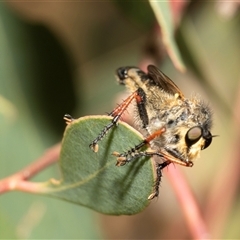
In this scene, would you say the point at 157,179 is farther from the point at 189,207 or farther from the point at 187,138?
the point at 189,207

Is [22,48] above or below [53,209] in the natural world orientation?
above

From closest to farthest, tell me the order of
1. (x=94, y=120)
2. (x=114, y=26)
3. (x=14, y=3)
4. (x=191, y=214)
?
(x=94, y=120) → (x=191, y=214) → (x=14, y=3) → (x=114, y=26)

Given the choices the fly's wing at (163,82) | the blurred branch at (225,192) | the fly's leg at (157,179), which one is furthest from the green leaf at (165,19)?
the blurred branch at (225,192)

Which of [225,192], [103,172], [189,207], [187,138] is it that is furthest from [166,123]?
[225,192]

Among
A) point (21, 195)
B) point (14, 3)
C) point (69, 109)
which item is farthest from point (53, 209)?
point (14, 3)

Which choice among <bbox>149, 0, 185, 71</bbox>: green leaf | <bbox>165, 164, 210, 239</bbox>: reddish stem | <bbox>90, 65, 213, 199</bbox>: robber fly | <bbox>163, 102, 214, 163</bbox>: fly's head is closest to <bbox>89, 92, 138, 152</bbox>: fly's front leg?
<bbox>90, 65, 213, 199</bbox>: robber fly

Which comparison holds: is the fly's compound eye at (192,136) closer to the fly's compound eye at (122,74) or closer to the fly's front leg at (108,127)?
the fly's front leg at (108,127)

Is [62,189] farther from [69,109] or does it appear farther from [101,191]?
[69,109]

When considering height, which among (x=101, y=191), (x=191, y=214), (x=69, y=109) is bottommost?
(x=191, y=214)
